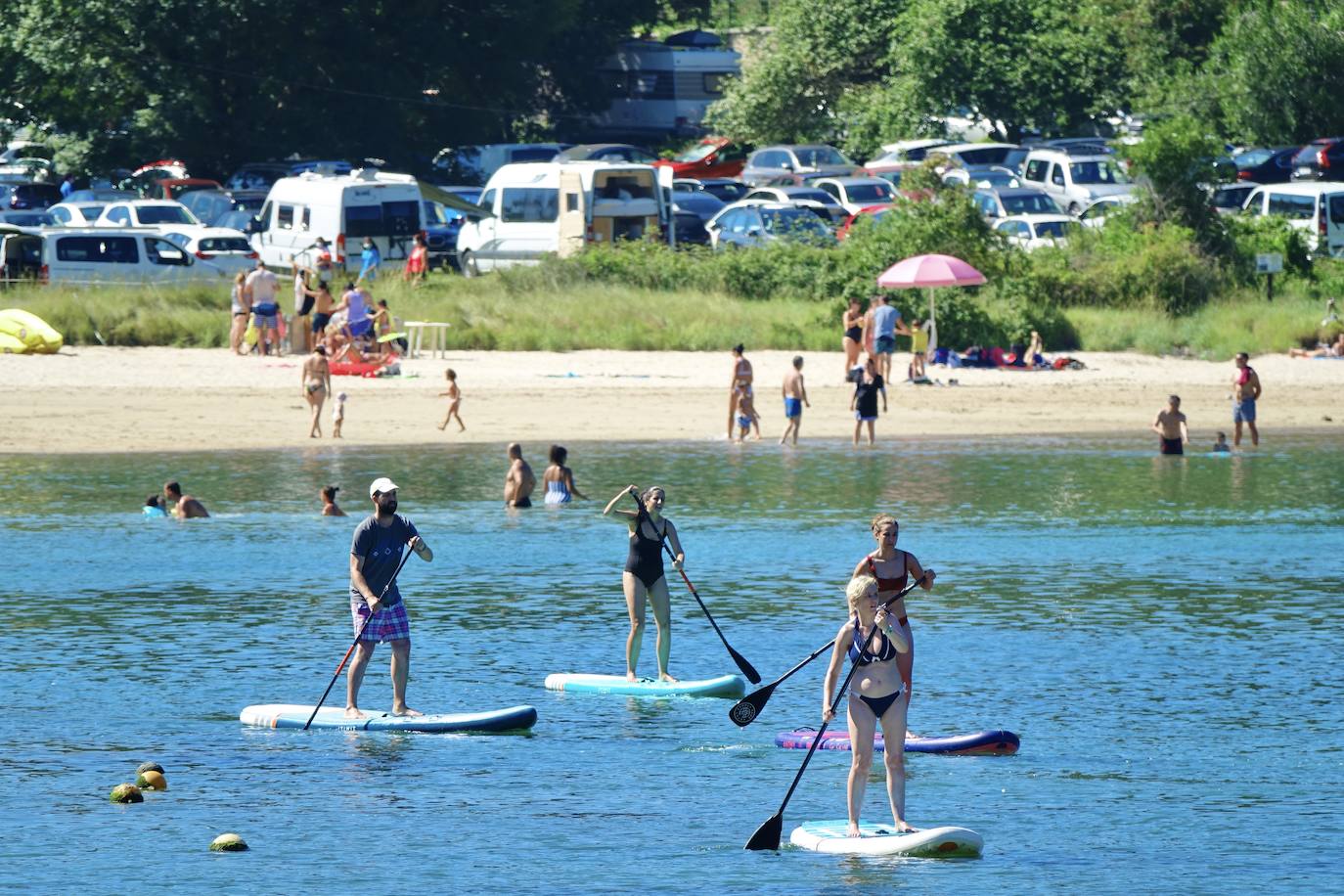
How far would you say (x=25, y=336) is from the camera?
41094mm

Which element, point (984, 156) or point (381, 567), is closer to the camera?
point (381, 567)

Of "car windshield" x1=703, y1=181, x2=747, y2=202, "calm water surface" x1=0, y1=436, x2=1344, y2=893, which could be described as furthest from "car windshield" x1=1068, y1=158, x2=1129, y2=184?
"calm water surface" x1=0, y1=436, x2=1344, y2=893

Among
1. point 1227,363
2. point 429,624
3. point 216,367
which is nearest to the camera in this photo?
point 429,624

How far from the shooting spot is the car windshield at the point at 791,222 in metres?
49.3

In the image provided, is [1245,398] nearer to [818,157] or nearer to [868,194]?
[868,194]

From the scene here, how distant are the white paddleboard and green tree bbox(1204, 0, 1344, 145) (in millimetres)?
50022

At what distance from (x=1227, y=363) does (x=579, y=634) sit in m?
24.3

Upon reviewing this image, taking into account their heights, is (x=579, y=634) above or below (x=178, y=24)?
below

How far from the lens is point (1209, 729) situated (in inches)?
759

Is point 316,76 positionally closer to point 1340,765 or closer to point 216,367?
point 216,367

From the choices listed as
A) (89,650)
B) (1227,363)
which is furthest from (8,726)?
(1227,363)

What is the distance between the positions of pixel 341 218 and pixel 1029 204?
667 inches

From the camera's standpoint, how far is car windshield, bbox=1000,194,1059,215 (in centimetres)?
5288

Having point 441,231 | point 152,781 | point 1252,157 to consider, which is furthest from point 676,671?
point 1252,157
